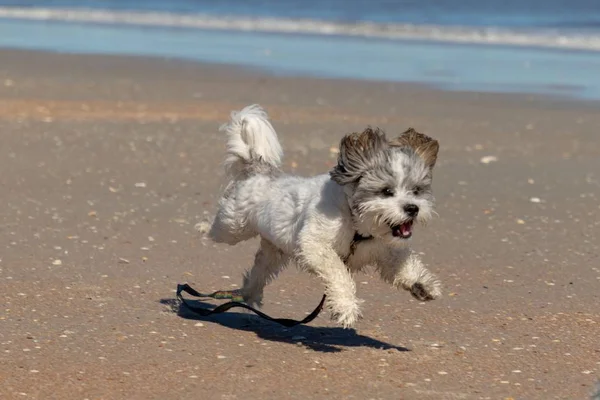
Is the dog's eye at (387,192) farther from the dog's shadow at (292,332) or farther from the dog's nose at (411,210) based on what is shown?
the dog's shadow at (292,332)

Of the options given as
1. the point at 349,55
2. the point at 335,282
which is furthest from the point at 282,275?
the point at 349,55

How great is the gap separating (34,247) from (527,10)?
128 feet

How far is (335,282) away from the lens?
6730mm

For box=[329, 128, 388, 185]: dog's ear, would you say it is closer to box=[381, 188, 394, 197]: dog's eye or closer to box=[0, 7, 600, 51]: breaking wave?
box=[381, 188, 394, 197]: dog's eye

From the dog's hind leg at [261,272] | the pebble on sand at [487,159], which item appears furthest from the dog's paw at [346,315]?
the pebble on sand at [487,159]

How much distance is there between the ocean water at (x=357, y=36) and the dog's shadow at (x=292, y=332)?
44.4ft

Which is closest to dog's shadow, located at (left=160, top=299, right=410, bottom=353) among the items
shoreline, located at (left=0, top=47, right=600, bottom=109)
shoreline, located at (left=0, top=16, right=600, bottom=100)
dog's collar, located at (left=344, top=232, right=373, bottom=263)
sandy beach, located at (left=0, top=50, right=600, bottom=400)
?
sandy beach, located at (left=0, top=50, right=600, bottom=400)

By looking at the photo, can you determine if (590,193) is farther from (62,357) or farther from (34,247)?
(62,357)

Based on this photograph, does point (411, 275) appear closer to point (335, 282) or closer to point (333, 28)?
point (335, 282)

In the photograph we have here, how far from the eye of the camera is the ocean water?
24.0 metres

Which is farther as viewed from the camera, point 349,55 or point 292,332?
point 349,55

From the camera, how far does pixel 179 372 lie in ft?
21.1

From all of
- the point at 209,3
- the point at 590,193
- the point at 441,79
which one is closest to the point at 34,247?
the point at 590,193

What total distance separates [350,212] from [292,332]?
1009 millimetres
